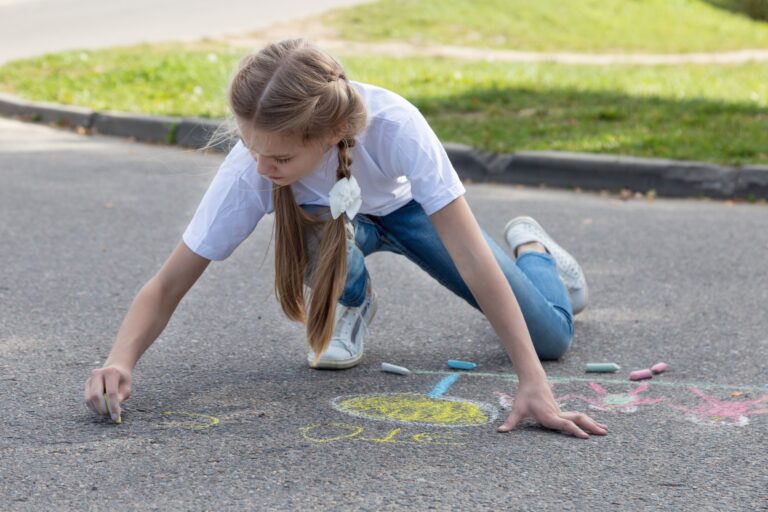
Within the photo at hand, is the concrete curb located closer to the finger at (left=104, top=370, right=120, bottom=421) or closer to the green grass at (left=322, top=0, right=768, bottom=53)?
the finger at (left=104, top=370, right=120, bottom=421)

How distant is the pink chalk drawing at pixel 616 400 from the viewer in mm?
3100

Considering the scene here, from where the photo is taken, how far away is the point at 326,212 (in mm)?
3186

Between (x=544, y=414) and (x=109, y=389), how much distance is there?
107 cm

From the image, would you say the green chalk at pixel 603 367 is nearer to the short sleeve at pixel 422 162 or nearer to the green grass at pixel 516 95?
the short sleeve at pixel 422 162

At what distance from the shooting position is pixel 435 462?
2654 millimetres

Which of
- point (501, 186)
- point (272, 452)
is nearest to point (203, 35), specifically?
point (501, 186)

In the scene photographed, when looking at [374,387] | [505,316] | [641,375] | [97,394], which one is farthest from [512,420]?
[97,394]

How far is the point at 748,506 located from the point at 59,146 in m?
6.08

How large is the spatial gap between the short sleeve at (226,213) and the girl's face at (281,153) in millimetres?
176

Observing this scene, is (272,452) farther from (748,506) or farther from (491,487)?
(748,506)

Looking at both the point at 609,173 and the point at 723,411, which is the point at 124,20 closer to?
the point at 609,173

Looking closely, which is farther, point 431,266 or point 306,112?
point 431,266

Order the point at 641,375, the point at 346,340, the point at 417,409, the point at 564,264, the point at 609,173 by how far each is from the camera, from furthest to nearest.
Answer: the point at 609,173 → the point at 564,264 → the point at 346,340 → the point at 641,375 → the point at 417,409

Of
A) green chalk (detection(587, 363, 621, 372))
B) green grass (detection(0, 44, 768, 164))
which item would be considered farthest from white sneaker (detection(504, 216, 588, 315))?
green grass (detection(0, 44, 768, 164))
